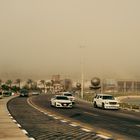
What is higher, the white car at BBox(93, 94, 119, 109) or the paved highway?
the white car at BBox(93, 94, 119, 109)

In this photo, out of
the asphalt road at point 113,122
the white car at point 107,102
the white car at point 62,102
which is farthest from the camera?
the white car at point 107,102

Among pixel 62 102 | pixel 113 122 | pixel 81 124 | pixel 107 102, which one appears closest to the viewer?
pixel 81 124

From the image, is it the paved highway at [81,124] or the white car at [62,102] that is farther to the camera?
Answer: the white car at [62,102]

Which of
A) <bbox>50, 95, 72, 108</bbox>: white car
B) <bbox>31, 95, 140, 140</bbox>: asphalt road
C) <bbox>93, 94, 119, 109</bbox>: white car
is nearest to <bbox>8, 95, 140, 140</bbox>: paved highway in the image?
<bbox>31, 95, 140, 140</bbox>: asphalt road

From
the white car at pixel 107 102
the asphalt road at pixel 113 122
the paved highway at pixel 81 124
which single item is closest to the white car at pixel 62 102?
the white car at pixel 107 102

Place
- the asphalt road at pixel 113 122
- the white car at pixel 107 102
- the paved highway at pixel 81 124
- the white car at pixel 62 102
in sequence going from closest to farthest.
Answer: the paved highway at pixel 81 124
the asphalt road at pixel 113 122
the white car at pixel 62 102
the white car at pixel 107 102

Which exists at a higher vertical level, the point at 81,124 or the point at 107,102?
the point at 107,102

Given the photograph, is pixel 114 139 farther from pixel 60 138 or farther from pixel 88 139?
pixel 60 138

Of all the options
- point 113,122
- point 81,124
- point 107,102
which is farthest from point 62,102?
point 81,124

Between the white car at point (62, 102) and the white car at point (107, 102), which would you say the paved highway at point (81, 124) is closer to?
the white car at point (62, 102)

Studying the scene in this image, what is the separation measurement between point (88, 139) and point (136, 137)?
7.77ft

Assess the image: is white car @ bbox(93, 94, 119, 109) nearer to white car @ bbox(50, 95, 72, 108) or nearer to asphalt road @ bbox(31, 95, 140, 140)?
white car @ bbox(50, 95, 72, 108)

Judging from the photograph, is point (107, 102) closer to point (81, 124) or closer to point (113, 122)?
point (113, 122)

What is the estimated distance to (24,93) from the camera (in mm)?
106812
